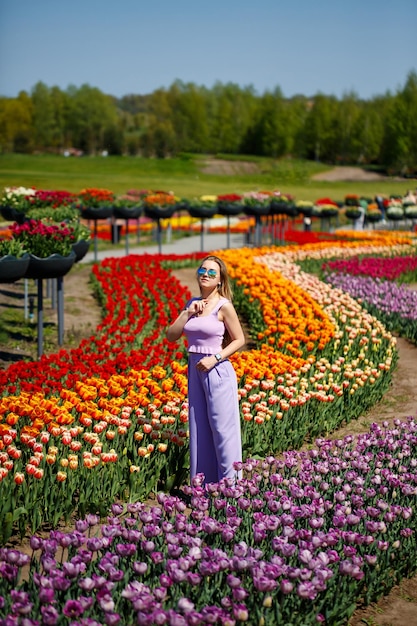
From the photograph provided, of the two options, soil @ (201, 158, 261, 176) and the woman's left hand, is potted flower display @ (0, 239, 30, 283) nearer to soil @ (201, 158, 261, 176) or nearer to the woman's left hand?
the woman's left hand

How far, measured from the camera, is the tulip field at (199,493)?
4.10 meters

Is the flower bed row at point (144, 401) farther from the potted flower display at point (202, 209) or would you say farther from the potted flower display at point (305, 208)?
the potted flower display at point (305, 208)

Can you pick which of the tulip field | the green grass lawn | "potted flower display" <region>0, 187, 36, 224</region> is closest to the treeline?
the green grass lawn

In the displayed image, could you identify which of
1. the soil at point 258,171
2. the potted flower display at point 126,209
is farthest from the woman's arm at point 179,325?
the soil at point 258,171

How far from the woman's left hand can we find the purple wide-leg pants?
10 centimetres

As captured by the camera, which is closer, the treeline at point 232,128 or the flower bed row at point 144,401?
the flower bed row at point 144,401

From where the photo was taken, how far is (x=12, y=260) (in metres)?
10.0

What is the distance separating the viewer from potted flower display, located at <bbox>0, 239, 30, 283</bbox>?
9992 millimetres

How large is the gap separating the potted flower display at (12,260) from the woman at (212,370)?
440cm

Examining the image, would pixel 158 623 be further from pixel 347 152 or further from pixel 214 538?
pixel 347 152

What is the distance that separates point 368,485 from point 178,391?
2.76 meters

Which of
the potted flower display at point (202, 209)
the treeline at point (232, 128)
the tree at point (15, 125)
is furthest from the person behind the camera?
the treeline at point (232, 128)

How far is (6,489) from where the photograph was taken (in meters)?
5.51

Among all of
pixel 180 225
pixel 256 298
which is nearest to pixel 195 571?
pixel 256 298
